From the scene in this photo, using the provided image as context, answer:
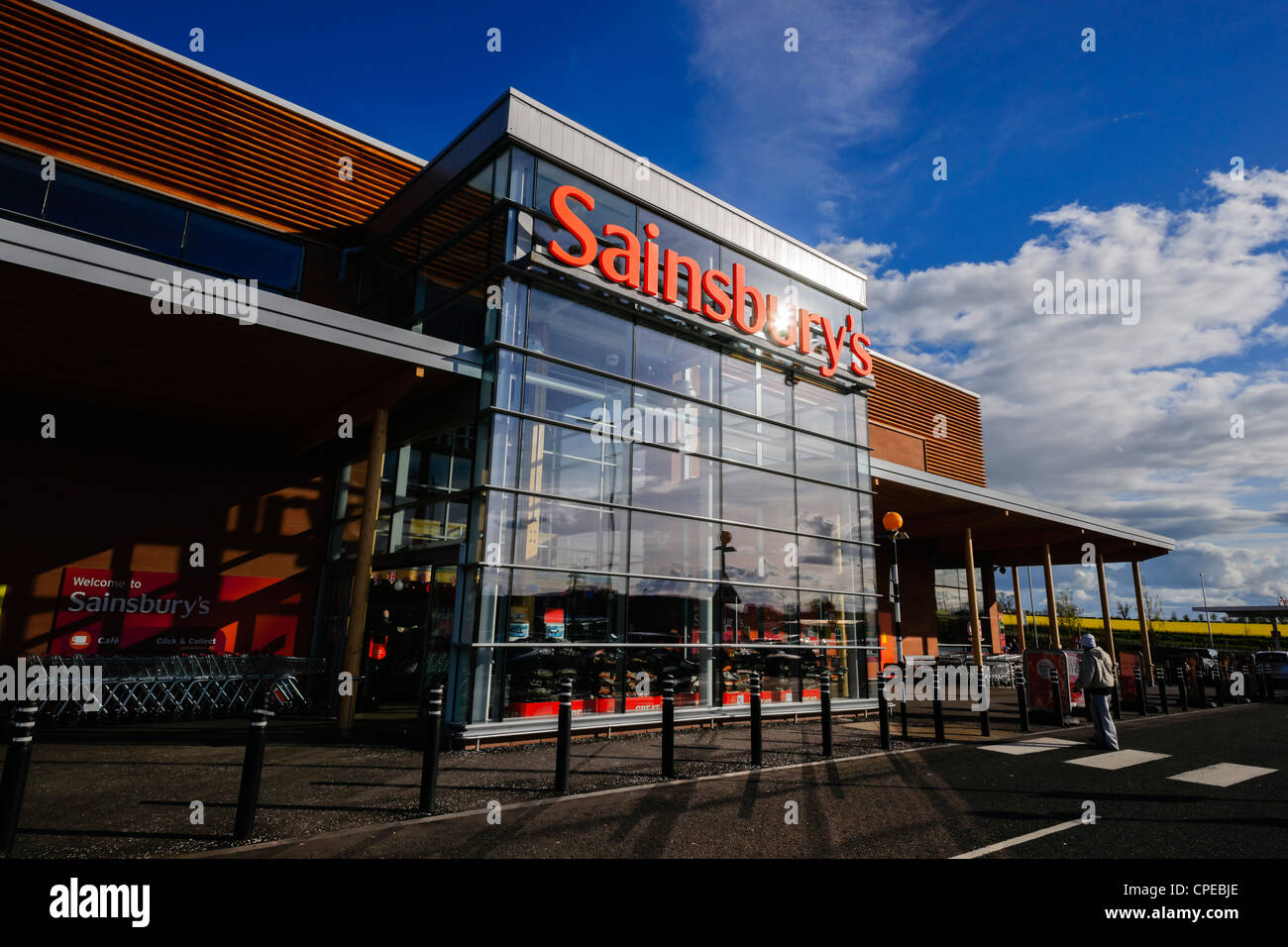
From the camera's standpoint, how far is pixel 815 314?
1636cm

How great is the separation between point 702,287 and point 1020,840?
35.3ft

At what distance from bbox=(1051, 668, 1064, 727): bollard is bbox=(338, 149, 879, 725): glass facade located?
Result: 359 centimetres

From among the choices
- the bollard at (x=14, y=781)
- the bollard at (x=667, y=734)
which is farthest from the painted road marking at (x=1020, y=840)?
the bollard at (x=14, y=781)

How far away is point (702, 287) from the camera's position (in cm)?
1384

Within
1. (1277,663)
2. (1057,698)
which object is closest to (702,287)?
(1057,698)

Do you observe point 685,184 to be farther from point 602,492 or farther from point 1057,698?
point 1057,698

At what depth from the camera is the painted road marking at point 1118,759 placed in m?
9.55

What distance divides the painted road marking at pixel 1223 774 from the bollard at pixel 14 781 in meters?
11.9

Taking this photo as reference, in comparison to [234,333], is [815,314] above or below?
above

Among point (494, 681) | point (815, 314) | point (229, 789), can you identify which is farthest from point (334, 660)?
point (815, 314)

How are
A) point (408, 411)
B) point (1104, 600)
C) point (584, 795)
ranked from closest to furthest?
1. point (584, 795)
2. point (408, 411)
3. point (1104, 600)
